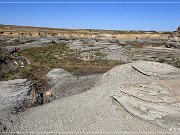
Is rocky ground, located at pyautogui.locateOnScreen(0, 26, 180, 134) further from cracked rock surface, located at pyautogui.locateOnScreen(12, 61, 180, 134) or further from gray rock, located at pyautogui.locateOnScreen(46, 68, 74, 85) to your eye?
gray rock, located at pyautogui.locateOnScreen(46, 68, 74, 85)

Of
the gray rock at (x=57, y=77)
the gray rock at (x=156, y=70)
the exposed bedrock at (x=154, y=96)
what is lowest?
the gray rock at (x=57, y=77)

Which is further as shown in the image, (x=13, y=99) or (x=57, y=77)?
(x=57, y=77)

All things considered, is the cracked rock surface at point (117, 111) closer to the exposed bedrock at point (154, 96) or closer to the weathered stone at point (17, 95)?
the exposed bedrock at point (154, 96)

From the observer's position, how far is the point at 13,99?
14.3 m

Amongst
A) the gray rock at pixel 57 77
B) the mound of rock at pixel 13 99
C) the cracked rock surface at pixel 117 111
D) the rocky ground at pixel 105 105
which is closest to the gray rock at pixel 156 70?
the rocky ground at pixel 105 105

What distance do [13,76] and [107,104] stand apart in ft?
35.8

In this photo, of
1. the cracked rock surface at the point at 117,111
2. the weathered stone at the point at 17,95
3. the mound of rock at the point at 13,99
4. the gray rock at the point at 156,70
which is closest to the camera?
the cracked rock surface at the point at 117,111

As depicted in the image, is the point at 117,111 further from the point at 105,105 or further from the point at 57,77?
the point at 57,77

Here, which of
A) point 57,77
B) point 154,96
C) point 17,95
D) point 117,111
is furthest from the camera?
point 57,77

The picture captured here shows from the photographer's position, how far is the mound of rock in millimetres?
12952

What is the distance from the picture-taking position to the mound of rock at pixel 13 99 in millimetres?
12952

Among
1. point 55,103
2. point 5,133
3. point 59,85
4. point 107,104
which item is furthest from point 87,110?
point 59,85

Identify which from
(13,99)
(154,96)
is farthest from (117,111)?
(13,99)

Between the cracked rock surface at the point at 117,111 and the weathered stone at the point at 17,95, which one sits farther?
the weathered stone at the point at 17,95
